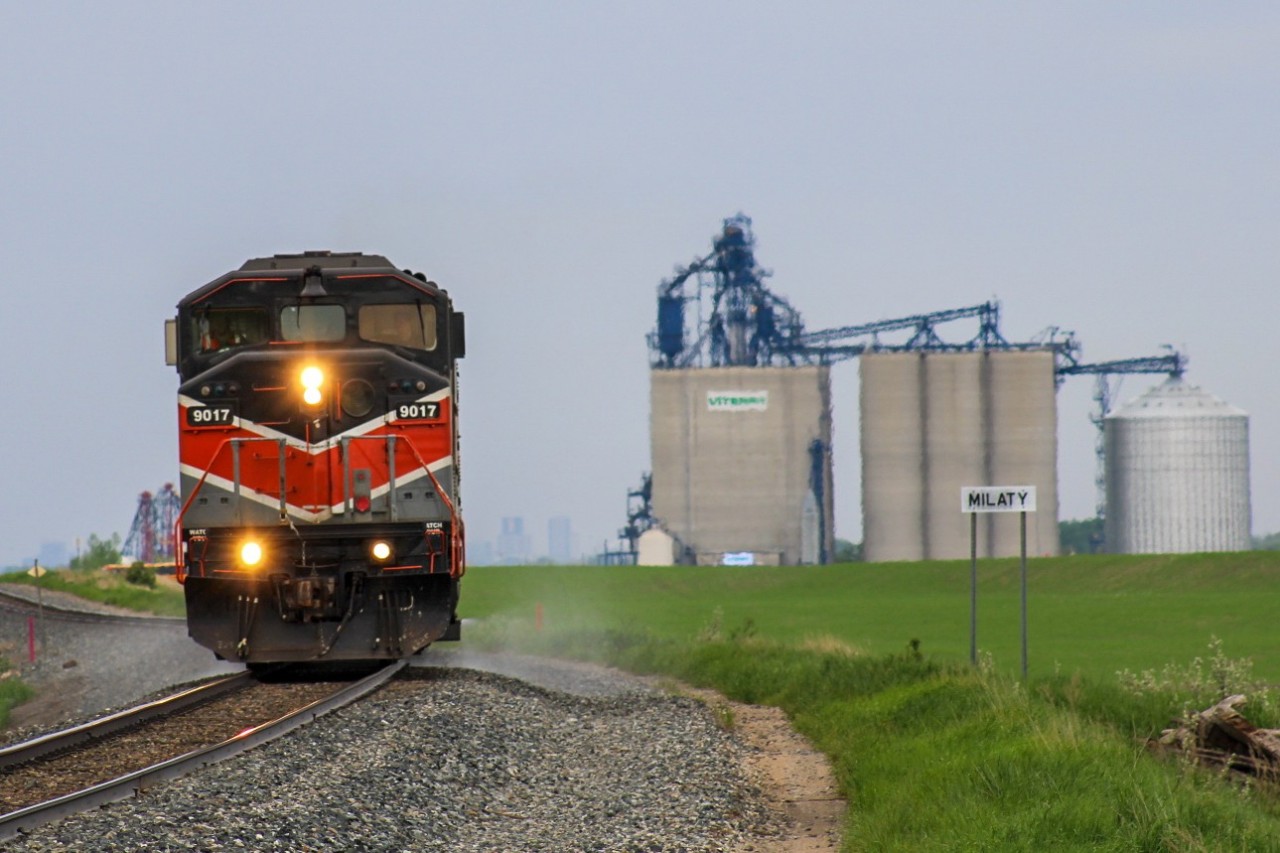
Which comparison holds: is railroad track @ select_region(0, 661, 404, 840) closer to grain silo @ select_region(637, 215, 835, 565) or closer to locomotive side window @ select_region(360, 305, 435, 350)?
locomotive side window @ select_region(360, 305, 435, 350)

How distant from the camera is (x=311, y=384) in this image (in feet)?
55.9

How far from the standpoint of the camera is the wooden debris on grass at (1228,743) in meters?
12.7

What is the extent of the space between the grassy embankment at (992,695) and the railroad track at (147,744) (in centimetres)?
482

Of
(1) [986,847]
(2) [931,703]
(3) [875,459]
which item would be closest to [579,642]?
(2) [931,703]

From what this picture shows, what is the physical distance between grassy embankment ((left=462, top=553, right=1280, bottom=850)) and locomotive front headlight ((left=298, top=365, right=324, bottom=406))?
6435 millimetres

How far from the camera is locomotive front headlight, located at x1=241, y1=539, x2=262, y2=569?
54.9ft

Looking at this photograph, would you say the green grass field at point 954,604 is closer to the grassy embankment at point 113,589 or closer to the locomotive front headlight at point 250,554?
the locomotive front headlight at point 250,554

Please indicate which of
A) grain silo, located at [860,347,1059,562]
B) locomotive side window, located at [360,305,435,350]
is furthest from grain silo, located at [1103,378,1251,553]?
locomotive side window, located at [360,305,435,350]

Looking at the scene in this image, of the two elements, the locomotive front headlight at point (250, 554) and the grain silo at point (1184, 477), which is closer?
the locomotive front headlight at point (250, 554)

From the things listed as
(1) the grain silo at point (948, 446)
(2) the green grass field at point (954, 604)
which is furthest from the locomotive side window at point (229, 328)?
(1) the grain silo at point (948, 446)

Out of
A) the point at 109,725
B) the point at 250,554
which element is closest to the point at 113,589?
the point at 250,554

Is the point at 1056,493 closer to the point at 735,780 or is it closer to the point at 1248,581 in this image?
the point at 1248,581

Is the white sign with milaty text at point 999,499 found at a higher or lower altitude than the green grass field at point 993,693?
higher

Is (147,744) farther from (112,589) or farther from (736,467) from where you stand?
(736,467)
